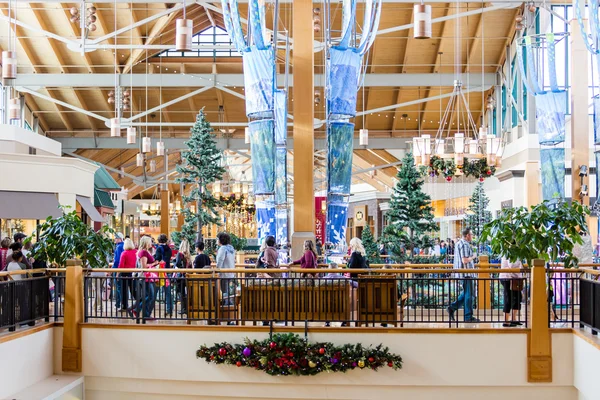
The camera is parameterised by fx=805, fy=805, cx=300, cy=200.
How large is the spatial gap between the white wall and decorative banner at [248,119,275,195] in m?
4.63

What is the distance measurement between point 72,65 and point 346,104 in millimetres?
17060

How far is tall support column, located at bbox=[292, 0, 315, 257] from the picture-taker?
45.0 feet

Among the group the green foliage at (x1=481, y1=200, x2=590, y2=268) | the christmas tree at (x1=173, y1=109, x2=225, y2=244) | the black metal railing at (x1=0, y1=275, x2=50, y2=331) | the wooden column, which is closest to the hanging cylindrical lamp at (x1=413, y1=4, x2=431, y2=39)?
the green foliage at (x1=481, y1=200, x2=590, y2=268)

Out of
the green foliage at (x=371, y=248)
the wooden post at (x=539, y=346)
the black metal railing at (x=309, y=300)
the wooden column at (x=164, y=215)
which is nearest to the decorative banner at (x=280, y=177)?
the black metal railing at (x=309, y=300)

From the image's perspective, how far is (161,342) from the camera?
36.3 ft

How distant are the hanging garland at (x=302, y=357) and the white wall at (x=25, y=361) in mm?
2433

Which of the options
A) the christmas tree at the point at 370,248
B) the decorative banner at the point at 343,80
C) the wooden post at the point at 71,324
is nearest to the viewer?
the wooden post at the point at 71,324

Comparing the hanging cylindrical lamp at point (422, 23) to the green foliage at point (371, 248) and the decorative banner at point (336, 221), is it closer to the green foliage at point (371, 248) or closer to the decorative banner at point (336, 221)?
the decorative banner at point (336, 221)

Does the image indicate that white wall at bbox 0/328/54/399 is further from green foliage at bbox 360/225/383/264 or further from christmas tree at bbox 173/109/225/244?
christmas tree at bbox 173/109/225/244

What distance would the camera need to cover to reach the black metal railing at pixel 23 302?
10.2 m

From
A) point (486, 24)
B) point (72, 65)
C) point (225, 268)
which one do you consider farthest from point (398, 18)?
point (225, 268)

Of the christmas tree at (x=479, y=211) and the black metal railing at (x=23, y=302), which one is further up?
the christmas tree at (x=479, y=211)

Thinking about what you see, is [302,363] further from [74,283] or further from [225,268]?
[74,283]

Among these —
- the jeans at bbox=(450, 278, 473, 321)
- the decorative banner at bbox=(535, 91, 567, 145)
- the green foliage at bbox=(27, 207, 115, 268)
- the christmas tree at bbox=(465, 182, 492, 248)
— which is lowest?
the jeans at bbox=(450, 278, 473, 321)
